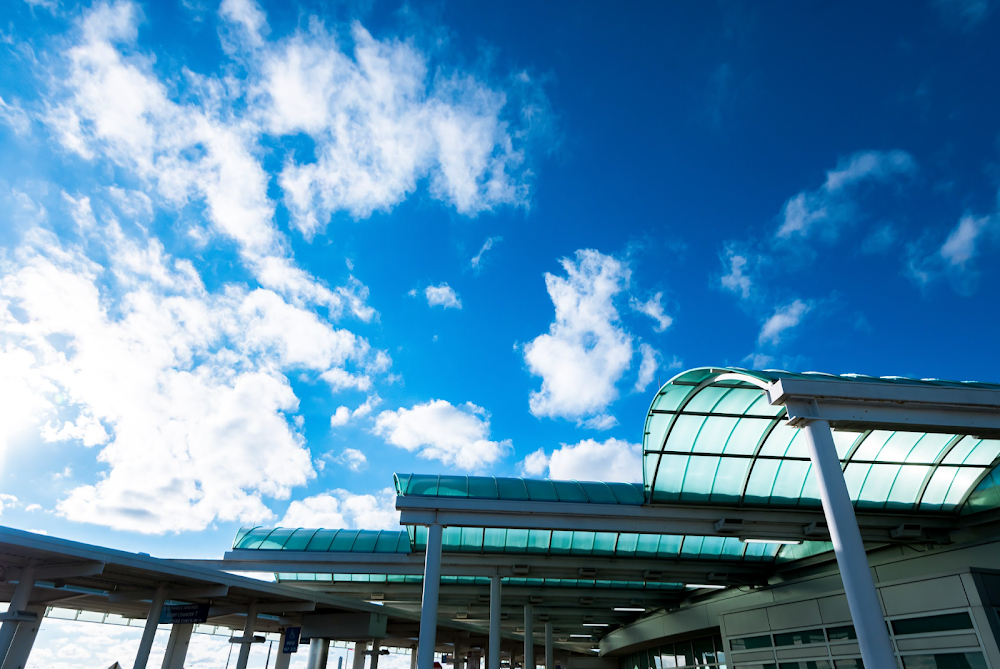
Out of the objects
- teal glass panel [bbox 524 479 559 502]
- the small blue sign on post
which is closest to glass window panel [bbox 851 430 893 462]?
teal glass panel [bbox 524 479 559 502]

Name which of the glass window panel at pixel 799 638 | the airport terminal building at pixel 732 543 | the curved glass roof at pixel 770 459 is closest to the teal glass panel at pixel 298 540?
the airport terminal building at pixel 732 543

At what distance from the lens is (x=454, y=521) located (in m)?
23.1

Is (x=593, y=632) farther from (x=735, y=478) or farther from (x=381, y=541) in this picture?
(x=735, y=478)

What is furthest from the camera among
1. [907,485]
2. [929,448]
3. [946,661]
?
[907,485]

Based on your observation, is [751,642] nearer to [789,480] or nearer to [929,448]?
[789,480]

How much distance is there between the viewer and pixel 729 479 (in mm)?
21438

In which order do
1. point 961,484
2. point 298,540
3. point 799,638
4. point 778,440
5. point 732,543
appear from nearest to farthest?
point 778,440 < point 961,484 < point 799,638 < point 732,543 < point 298,540

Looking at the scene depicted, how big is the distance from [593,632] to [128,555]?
165ft

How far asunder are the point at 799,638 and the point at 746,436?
9487 millimetres

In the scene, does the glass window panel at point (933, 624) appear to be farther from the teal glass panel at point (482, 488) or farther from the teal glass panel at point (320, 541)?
the teal glass panel at point (320, 541)

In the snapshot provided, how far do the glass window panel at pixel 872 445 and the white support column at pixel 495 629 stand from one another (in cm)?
1643

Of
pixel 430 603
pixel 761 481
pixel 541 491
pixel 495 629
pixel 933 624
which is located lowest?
pixel 933 624

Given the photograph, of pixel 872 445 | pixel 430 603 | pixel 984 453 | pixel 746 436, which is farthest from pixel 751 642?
pixel 430 603

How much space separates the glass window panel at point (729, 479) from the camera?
2075 cm
